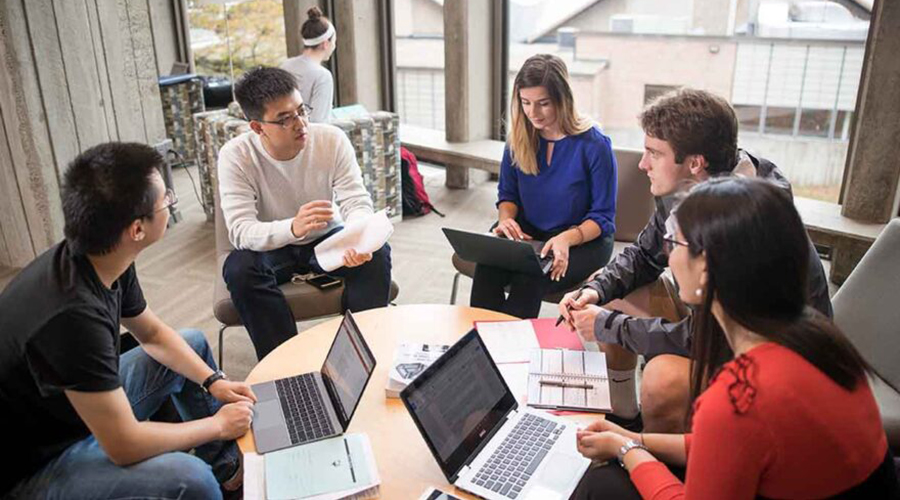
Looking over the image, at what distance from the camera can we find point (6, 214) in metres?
3.81

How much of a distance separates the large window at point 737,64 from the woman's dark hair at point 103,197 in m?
2.89

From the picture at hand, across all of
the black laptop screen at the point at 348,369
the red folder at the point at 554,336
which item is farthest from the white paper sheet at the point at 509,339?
the black laptop screen at the point at 348,369

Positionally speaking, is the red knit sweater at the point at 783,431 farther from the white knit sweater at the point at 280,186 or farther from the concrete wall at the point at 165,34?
the concrete wall at the point at 165,34

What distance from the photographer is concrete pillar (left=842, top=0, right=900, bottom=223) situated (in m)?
3.12

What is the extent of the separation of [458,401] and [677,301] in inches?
41.1

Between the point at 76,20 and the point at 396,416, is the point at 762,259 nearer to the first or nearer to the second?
the point at 396,416

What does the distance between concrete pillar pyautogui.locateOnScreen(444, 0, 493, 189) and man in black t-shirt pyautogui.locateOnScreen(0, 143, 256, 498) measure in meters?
3.38

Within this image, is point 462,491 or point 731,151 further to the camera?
point 731,151

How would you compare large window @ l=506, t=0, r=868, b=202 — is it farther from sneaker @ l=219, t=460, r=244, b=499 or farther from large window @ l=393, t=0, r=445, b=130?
sneaker @ l=219, t=460, r=244, b=499

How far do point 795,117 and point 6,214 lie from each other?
438 cm

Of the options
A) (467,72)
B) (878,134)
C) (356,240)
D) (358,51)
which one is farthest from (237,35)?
(878,134)

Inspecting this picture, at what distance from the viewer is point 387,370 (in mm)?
1941

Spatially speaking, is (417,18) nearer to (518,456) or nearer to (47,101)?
(47,101)

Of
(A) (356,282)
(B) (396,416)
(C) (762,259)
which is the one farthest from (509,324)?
(C) (762,259)
